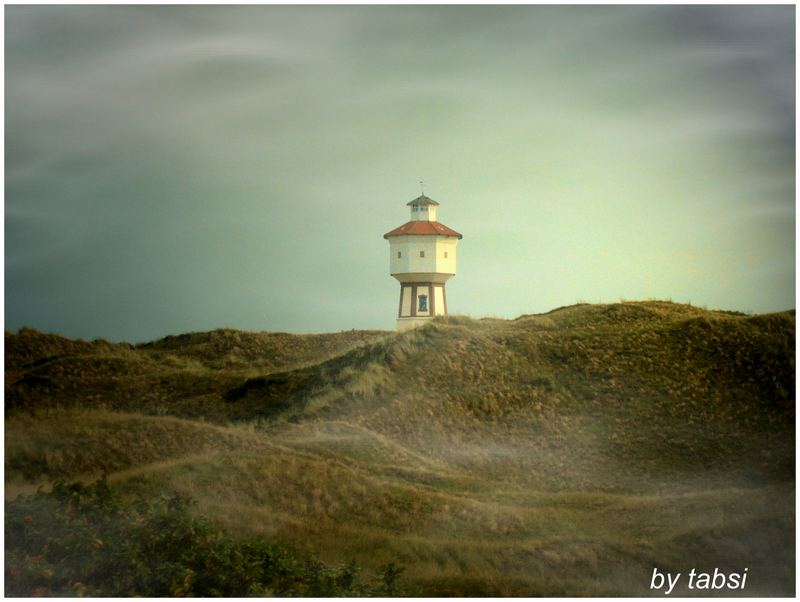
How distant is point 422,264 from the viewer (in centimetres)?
1888

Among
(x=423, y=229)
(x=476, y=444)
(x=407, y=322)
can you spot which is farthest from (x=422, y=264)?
(x=476, y=444)

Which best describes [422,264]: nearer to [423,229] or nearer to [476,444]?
[423,229]

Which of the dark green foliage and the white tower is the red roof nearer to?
the white tower

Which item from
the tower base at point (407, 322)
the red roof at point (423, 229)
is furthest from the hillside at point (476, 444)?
the tower base at point (407, 322)

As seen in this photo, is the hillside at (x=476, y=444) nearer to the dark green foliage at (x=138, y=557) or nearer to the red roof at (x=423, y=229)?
the dark green foliage at (x=138, y=557)

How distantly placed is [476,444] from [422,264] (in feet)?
24.0

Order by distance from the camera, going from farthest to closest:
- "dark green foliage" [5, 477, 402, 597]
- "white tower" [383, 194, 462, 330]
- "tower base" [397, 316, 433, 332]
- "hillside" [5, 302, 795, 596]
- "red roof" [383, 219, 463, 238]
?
"tower base" [397, 316, 433, 332] < "white tower" [383, 194, 462, 330] < "red roof" [383, 219, 463, 238] < "hillside" [5, 302, 795, 596] < "dark green foliage" [5, 477, 402, 597]

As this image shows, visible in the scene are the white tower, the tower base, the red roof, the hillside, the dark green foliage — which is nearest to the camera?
the dark green foliage

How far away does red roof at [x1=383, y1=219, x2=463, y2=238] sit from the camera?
17.0 metres

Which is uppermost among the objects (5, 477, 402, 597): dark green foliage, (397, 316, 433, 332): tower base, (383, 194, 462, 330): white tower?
(383, 194, 462, 330): white tower

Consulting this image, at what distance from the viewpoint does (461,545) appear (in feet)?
30.8

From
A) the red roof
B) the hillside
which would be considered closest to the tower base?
the red roof

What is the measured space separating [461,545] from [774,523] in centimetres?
344

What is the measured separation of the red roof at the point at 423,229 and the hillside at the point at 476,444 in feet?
6.38
